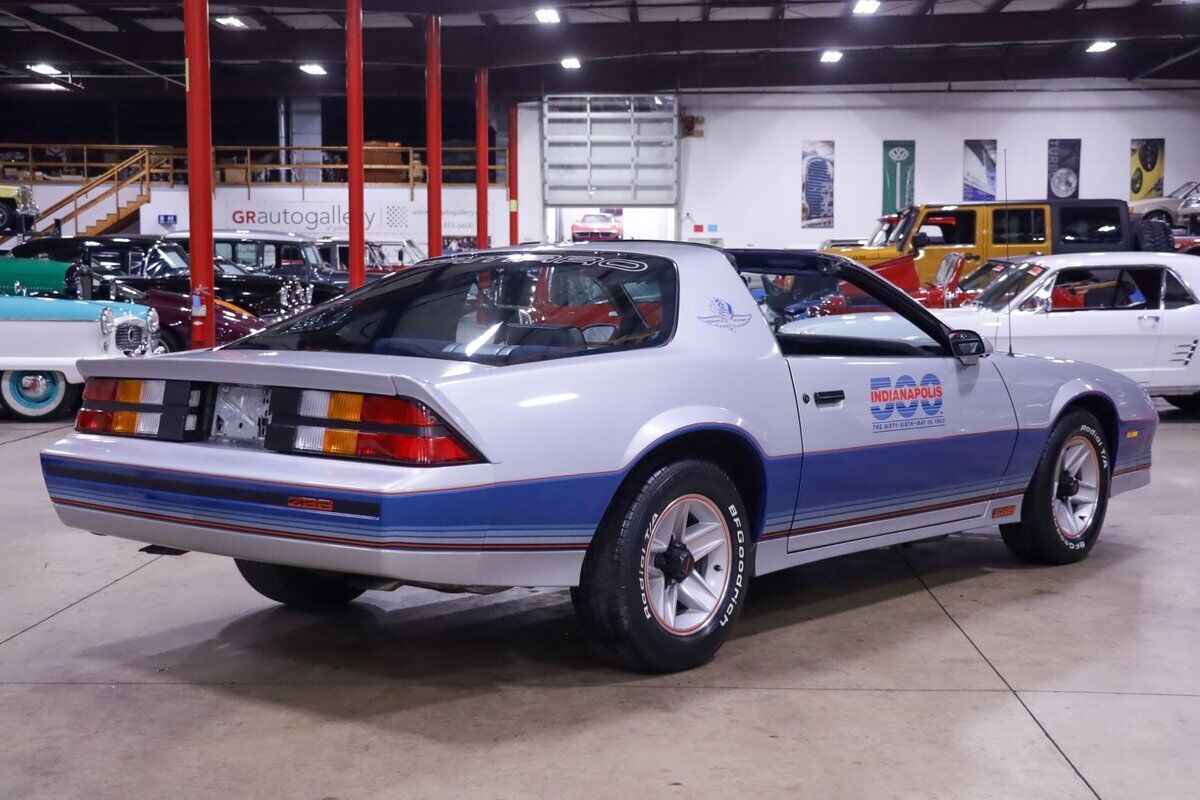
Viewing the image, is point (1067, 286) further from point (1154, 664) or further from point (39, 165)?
point (39, 165)

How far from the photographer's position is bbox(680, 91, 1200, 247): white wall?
3095 cm

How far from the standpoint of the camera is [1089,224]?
16.2 meters

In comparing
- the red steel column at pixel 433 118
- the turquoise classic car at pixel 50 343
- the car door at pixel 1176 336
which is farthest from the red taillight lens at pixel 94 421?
the red steel column at pixel 433 118

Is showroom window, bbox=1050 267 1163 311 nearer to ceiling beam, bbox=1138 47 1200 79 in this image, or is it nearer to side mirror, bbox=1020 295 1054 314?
side mirror, bbox=1020 295 1054 314

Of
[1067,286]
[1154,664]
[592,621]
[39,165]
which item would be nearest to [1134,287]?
[1067,286]

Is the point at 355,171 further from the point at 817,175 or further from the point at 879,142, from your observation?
the point at 879,142

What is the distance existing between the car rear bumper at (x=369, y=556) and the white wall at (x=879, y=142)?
92.1 feet

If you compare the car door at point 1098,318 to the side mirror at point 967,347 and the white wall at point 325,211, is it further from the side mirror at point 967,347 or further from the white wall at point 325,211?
the white wall at point 325,211

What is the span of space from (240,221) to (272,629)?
28793 mm

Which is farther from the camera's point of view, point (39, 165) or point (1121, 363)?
point (39, 165)

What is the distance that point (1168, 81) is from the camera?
101ft

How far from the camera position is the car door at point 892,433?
14.3 feet

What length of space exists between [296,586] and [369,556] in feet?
4.55

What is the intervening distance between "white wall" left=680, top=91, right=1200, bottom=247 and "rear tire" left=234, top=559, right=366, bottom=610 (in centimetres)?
2714
